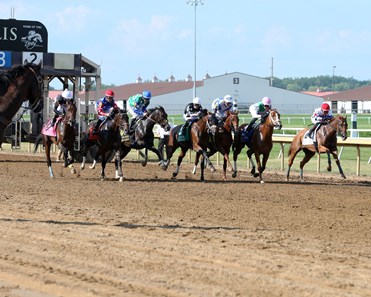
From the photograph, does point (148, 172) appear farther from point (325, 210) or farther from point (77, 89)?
point (325, 210)

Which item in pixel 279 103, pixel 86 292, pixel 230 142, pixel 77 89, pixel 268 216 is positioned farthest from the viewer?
pixel 279 103

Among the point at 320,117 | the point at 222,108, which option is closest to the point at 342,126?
the point at 320,117

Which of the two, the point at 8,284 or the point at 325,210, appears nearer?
the point at 8,284

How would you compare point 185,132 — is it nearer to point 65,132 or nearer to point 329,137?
point 65,132

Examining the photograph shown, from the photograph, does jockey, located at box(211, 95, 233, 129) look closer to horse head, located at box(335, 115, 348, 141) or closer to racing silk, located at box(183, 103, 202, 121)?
racing silk, located at box(183, 103, 202, 121)

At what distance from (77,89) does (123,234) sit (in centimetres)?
1752

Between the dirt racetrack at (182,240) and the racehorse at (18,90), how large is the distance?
56.8 inches

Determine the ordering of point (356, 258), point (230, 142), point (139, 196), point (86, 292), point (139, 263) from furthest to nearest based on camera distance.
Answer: point (230, 142) → point (139, 196) → point (356, 258) → point (139, 263) → point (86, 292)

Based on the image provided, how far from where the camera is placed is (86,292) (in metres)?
7.12

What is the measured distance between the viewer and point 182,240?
10281mm

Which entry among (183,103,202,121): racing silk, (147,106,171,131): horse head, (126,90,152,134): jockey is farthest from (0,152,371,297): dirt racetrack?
(126,90,152,134): jockey

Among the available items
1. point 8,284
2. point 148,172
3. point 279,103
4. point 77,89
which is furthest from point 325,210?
point 279,103

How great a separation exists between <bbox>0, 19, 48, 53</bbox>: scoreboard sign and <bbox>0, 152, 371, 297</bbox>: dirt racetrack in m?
12.1

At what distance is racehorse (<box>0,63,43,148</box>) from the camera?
41.1 feet
